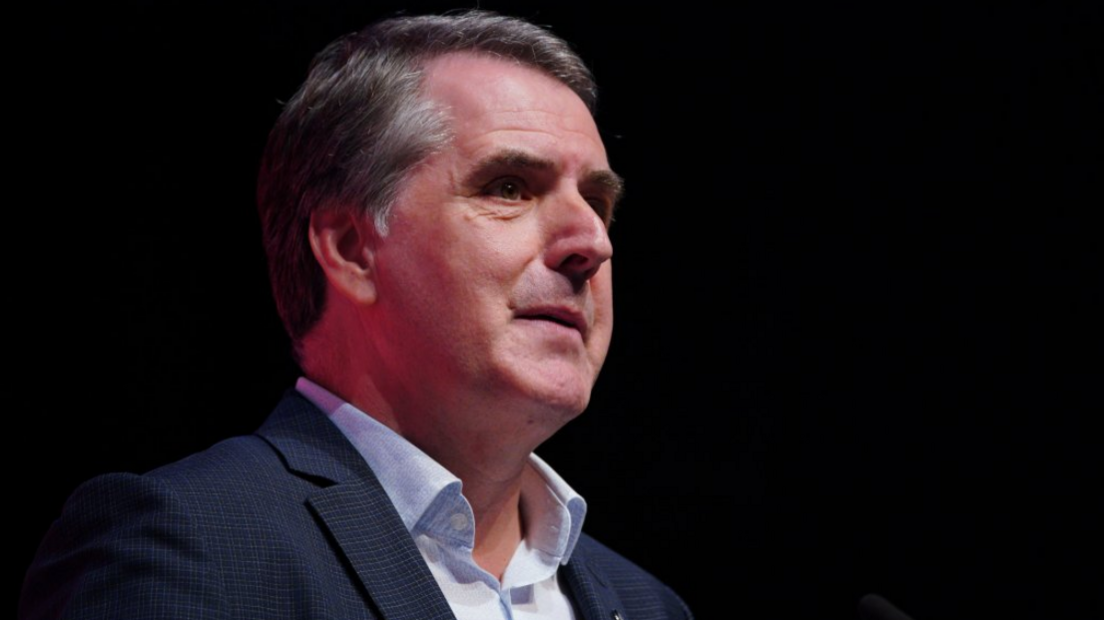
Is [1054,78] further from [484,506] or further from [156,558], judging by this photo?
[156,558]

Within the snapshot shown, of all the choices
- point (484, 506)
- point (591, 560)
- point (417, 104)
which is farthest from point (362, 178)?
point (591, 560)

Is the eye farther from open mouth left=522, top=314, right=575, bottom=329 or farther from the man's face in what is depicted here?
open mouth left=522, top=314, right=575, bottom=329

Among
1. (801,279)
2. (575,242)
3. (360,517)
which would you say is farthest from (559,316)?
(801,279)

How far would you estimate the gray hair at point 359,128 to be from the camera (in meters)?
1.96

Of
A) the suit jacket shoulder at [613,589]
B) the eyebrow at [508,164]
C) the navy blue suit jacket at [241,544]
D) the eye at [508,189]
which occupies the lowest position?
the suit jacket shoulder at [613,589]

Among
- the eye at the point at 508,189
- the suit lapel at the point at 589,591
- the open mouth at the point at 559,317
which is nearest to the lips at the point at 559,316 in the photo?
the open mouth at the point at 559,317

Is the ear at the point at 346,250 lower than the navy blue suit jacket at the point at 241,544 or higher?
higher

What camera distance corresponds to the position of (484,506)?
199cm

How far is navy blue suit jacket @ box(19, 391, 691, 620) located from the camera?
147 cm

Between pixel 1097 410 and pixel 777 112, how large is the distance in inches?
42.9

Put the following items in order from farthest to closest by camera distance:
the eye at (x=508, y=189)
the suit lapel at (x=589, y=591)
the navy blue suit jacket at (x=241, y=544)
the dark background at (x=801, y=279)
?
the dark background at (x=801, y=279), the suit lapel at (x=589, y=591), the eye at (x=508, y=189), the navy blue suit jacket at (x=241, y=544)

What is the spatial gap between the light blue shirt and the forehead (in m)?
0.53

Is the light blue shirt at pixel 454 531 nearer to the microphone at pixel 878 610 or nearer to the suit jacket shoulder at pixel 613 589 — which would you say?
the suit jacket shoulder at pixel 613 589

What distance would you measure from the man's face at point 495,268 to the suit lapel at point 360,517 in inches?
6.4
